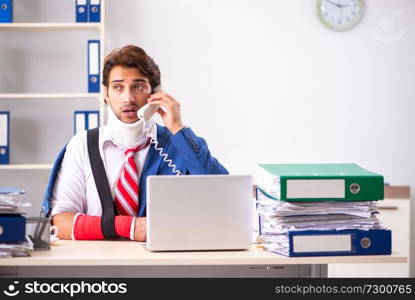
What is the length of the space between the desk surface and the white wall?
3047mm

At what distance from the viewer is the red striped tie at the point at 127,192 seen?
2887mm

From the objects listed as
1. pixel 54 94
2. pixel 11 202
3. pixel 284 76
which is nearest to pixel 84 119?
pixel 54 94

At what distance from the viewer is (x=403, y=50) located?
5324 mm

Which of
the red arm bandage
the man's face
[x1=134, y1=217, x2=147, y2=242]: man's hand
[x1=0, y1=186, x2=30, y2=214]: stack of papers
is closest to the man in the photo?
the man's face

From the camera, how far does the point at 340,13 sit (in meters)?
5.25

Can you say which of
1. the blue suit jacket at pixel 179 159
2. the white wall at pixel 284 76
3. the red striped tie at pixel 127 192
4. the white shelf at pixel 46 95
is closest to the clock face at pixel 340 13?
the white wall at pixel 284 76

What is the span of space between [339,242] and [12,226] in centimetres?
91

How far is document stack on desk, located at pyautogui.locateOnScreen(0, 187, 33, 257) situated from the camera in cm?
211

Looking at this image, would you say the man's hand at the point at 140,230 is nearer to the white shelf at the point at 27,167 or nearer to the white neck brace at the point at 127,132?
the white neck brace at the point at 127,132

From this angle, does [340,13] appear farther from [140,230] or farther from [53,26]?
[140,230]

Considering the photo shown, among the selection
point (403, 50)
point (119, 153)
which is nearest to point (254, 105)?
point (403, 50)

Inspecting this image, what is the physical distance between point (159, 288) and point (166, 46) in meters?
3.46

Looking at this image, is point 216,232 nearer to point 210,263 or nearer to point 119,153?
point 210,263

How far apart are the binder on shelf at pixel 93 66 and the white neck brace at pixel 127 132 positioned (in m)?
1.92
